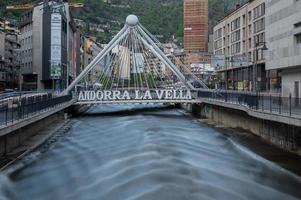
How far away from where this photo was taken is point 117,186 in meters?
24.2

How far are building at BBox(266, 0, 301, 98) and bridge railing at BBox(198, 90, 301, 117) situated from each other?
16.6ft

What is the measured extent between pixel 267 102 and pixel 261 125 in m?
7.02

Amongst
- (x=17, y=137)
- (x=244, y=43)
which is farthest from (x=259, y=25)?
(x=17, y=137)

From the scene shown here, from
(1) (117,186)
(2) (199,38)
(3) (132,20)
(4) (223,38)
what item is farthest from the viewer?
(2) (199,38)

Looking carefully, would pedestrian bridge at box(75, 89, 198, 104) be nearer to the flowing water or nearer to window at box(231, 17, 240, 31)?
the flowing water

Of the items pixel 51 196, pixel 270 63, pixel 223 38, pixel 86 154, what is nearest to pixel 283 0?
pixel 270 63

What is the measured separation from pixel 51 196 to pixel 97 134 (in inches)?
1072

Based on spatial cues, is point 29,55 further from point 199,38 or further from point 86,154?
point 86,154

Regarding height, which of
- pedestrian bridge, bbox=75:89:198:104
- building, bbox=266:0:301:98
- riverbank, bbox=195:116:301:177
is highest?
building, bbox=266:0:301:98

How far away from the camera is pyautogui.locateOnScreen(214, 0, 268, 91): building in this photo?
9519 centimetres

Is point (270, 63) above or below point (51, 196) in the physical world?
above

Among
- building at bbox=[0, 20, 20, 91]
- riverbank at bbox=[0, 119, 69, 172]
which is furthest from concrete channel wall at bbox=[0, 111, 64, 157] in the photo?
building at bbox=[0, 20, 20, 91]

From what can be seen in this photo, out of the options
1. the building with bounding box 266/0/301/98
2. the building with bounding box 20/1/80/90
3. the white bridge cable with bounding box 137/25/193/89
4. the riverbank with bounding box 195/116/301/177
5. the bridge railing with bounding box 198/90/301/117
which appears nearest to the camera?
the riverbank with bounding box 195/116/301/177

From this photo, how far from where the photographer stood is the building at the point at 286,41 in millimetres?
47094
